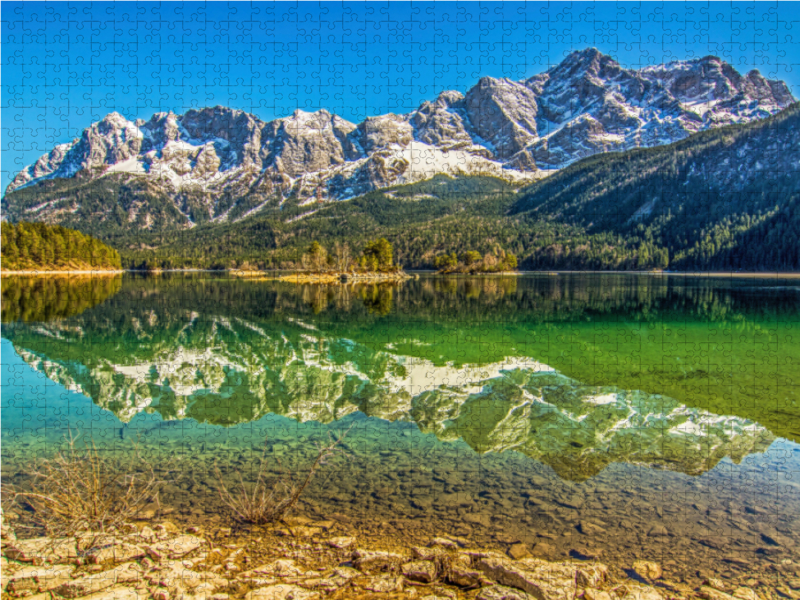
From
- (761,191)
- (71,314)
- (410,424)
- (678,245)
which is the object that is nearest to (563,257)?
(678,245)

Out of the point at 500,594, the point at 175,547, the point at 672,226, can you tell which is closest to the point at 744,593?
the point at 500,594

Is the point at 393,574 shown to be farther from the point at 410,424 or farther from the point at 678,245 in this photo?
the point at 678,245

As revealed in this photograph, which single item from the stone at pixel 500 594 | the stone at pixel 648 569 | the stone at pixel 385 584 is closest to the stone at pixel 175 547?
the stone at pixel 385 584

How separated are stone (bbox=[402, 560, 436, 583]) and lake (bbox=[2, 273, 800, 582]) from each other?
0.99m

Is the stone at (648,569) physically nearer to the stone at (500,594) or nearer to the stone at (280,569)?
the stone at (500,594)

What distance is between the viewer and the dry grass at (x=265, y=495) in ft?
23.2

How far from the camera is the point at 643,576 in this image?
5965 mm

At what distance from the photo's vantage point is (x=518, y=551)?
6523 millimetres

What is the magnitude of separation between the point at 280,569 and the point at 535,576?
2.91 meters

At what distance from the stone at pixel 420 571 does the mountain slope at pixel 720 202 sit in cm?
12784

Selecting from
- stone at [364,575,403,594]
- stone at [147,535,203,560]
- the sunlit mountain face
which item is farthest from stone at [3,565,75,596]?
the sunlit mountain face

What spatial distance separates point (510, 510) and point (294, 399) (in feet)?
24.4

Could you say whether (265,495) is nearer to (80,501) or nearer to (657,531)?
(80,501)

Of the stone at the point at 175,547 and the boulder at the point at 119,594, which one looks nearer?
the boulder at the point at 119,594
